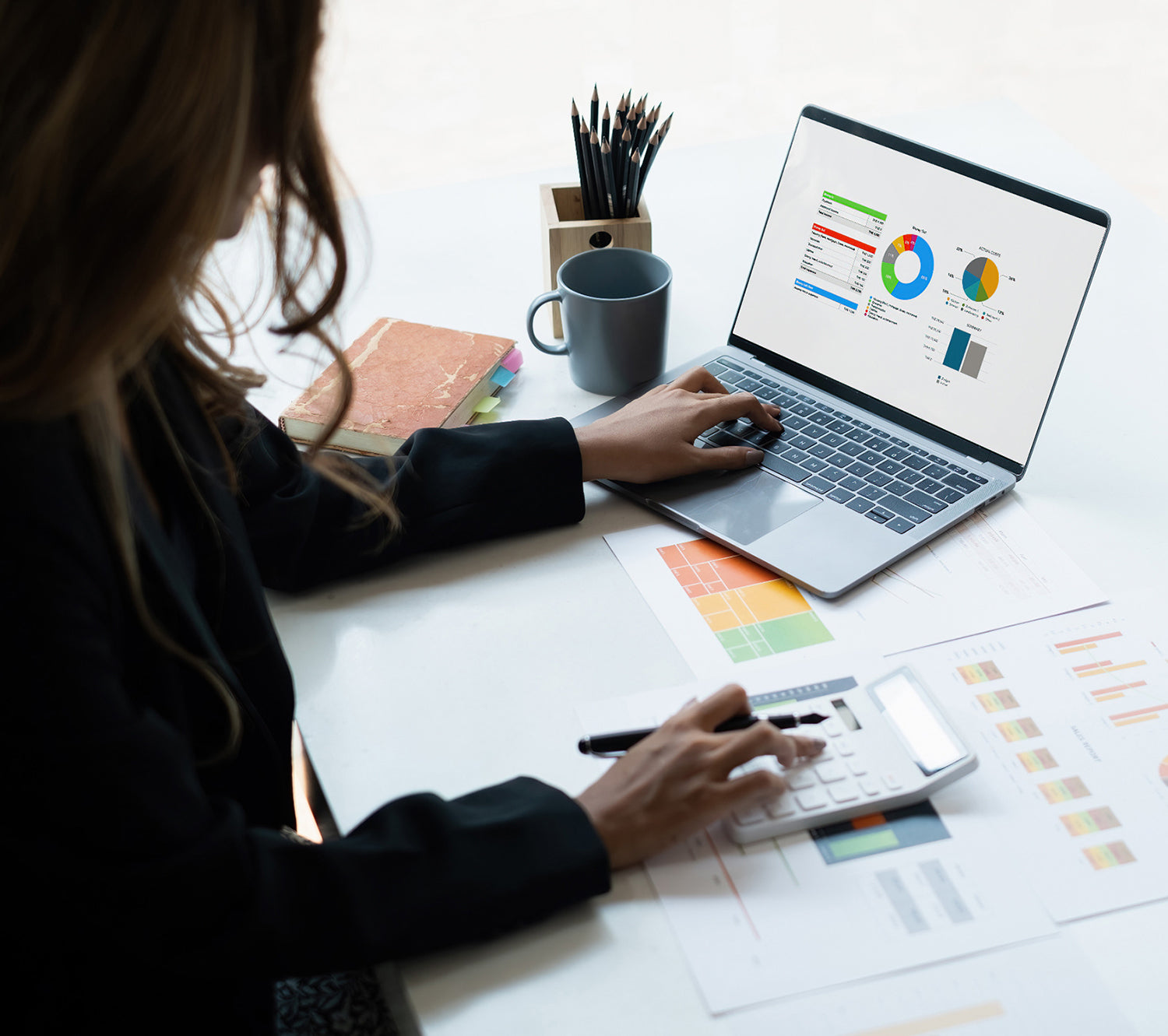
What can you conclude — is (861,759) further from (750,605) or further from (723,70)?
(723,70)

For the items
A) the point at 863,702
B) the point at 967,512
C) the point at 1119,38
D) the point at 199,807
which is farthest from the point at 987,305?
the point at 1119,38

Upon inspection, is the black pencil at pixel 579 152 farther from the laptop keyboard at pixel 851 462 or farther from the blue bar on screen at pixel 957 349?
the blue bar on screen at pixel 957 349

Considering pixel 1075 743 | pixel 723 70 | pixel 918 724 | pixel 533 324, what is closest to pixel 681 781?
pixel 918 724

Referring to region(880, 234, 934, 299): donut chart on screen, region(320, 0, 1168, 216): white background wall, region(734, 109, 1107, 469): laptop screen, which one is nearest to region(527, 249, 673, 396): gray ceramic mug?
region(734, 109, 1107, 469): laptop screen

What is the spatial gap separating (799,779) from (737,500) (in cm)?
33

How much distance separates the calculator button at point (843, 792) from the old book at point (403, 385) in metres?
0.56

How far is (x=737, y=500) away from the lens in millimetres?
1006

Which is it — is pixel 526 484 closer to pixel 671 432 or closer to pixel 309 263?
pixel 671 432

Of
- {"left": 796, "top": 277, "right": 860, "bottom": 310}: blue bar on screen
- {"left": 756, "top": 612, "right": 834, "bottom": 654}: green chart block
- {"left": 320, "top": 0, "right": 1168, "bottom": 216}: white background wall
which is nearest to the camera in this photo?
{"left": 756, "top": 612, "right": 834, "bottom": 654}: green chart block

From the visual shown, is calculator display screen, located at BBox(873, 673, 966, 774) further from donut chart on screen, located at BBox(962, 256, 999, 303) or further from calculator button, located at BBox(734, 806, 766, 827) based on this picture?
donut chart on screen, located at BBox(962, 256, 999, 303)

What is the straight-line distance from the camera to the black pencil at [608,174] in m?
1.19

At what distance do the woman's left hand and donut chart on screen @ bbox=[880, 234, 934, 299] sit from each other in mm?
164

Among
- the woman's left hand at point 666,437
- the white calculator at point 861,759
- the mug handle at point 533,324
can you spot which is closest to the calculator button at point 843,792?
A: the white calculator at point 861,759

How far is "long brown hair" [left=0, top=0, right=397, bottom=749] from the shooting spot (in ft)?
1.75
